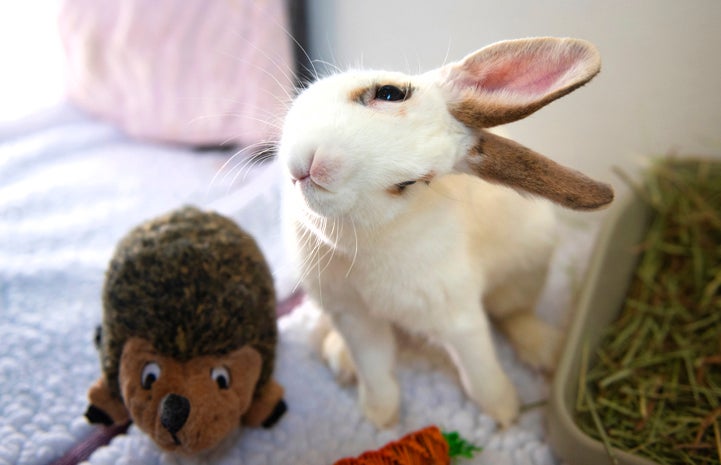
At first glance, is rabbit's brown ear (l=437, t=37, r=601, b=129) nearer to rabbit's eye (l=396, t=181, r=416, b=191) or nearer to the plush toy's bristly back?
rabbit's eye (l=396, t=181, r=416, b=191)

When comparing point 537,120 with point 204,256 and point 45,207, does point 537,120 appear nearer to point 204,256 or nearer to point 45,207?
point 204,256

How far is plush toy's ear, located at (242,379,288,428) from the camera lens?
3.32ft

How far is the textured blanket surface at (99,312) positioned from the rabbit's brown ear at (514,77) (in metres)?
0.44

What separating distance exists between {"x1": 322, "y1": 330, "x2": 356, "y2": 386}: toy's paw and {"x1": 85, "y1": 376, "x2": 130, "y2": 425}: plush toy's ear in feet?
1.22

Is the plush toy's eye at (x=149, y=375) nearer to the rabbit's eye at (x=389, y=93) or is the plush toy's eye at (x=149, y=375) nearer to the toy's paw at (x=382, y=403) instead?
the toy's paw at (x=382, y=403)

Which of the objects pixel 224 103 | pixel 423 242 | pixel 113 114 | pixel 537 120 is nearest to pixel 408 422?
pixel 423 242

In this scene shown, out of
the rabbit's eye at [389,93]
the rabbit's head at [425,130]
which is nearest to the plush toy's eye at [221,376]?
the rabbit's head at [425,130]

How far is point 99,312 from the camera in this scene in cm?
122

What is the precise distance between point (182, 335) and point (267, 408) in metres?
0.23

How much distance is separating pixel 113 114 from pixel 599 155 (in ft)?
4.22

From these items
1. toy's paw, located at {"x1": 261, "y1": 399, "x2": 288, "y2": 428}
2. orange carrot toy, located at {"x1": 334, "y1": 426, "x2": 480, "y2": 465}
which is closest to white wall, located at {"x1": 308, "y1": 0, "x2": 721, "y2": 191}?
orange carrot toy, located at {"x1": 334, "y1": 426, "x2": 480, "y2": 465}

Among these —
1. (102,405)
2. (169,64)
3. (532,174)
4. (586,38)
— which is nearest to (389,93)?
(532,174)

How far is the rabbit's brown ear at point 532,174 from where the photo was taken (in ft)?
2.23

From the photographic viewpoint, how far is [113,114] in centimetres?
170
